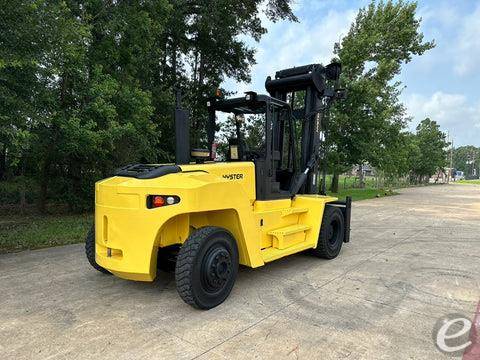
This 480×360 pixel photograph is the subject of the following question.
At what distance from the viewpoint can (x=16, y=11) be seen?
5348 millimetres

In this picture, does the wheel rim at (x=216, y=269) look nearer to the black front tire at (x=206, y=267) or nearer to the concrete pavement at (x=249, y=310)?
the black front tire at (x=206, y=267)

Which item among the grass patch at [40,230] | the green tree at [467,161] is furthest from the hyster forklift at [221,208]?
the green tree at [467,161]

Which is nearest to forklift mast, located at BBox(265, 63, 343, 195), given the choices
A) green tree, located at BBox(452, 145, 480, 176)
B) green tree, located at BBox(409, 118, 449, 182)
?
green tree, located at BBox(409, 118, 449, 182)

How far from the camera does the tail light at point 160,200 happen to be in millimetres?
3803

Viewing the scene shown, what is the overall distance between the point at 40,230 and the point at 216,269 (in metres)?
6.03

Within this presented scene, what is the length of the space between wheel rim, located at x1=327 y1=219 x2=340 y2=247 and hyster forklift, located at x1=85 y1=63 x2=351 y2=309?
0.7 inches

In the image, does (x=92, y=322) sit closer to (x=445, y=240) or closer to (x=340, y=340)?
(x=340, y=340)

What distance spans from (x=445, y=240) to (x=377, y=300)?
5.10 m

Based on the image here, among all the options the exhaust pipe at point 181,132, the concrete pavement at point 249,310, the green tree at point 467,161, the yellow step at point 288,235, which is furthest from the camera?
the green tree at point 467,161

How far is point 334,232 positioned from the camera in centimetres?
658

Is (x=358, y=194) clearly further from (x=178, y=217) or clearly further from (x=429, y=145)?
(x=429, y=145)

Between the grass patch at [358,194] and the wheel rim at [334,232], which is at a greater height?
the wheel rim at [334,232]

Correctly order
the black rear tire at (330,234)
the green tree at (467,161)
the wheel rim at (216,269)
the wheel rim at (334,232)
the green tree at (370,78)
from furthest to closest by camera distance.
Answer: the green tree at (467,161), the green tree at (370,78), the wheel rim at (334,232), the black rear tire at (330,234), the wheel rim at (216,269)

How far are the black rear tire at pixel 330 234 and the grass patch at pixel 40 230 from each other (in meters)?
4.74
